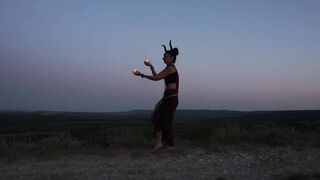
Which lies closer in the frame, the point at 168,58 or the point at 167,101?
the point at 168,58

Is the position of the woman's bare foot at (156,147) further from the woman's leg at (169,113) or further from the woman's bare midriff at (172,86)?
the woman's bare midriff at (172,86)

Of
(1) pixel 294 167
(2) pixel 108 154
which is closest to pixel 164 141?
(2) pixel 108 154

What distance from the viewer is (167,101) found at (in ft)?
34.8

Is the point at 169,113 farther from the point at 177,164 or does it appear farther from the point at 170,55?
the point at 177,164

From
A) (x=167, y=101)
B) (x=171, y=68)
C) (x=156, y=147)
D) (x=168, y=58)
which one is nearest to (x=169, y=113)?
(x=167, y=101)

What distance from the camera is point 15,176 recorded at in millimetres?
8648

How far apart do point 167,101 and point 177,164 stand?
170 centimetres

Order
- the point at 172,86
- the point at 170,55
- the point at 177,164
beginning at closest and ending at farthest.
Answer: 1. the point at 177,164
2. the point at 170,55
3. the point at 172,86

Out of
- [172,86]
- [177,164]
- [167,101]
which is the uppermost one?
[172,86]

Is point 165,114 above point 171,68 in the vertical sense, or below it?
below

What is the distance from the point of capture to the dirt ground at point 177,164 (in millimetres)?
8578

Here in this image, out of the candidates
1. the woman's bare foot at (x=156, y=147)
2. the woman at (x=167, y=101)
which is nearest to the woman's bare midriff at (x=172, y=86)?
the woman at (x=167, y=101)

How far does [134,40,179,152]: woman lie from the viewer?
1048 cm

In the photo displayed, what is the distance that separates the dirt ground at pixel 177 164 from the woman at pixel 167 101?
1.26 feet
